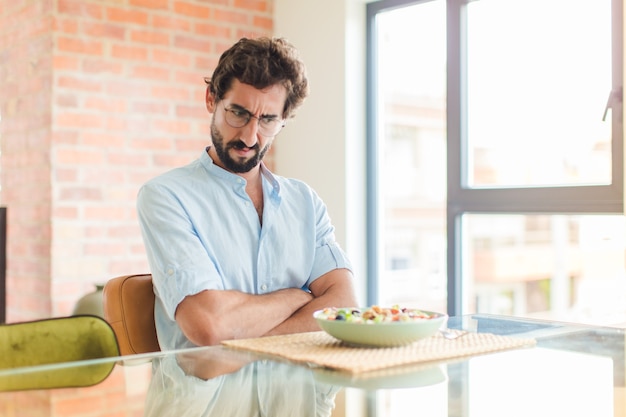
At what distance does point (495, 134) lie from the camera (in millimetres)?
3352

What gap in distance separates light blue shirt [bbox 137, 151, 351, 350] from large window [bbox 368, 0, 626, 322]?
1177 millimetres

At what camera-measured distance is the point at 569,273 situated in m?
4.40

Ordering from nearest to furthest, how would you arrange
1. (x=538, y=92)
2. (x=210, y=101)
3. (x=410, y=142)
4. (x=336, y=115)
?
(x=210, y=101), (x=538, y=92), (x=336, y=115), (x=410, y=142)

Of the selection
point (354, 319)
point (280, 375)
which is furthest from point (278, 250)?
point (280, 375)

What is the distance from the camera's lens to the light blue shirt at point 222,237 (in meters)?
1.84

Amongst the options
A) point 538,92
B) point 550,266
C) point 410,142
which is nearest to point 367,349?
point 538,92

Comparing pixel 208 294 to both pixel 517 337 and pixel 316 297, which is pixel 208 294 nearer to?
pixel 316 297

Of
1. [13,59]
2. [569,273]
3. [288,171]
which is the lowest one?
[569,273]

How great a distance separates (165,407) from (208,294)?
2.48 feet

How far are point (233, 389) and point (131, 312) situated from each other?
87 centimetres

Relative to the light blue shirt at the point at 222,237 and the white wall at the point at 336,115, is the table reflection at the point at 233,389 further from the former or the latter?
the white wall at the point at 336,115

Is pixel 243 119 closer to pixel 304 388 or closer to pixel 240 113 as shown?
pixel 240 113

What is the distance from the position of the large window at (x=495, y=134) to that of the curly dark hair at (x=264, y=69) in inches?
49.6

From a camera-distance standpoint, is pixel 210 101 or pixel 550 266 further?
pixel 550 266
